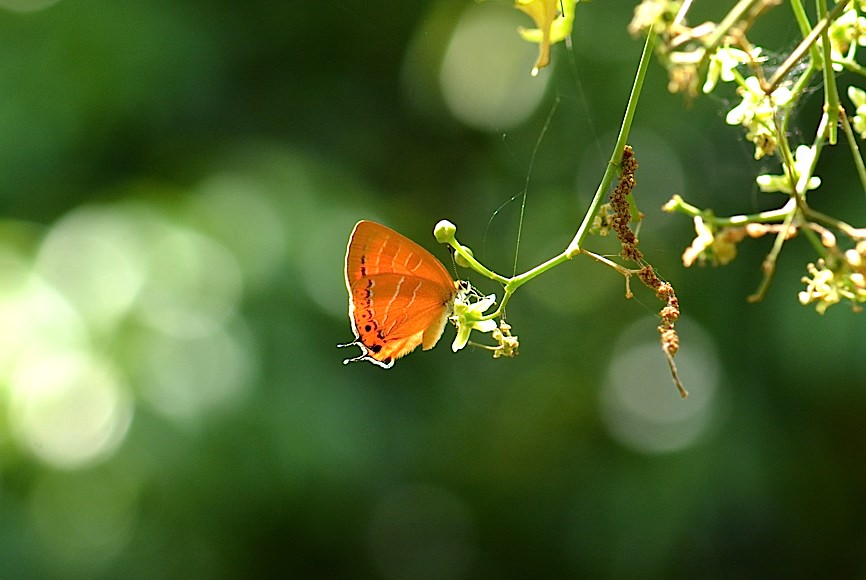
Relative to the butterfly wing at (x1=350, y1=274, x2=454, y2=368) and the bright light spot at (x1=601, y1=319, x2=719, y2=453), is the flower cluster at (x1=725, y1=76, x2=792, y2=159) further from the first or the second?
the bright light spot at (x1=601, y1=319, x2=719, y2=453)

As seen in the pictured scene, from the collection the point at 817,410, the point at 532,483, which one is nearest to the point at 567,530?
the point at 532,483

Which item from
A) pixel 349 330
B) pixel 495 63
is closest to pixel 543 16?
pixel 349 330

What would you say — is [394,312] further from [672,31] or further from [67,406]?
[67,406]

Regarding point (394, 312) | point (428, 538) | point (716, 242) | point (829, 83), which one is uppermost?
point (829, 83)

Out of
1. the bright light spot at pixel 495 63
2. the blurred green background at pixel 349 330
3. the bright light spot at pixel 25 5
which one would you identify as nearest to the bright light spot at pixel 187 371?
the blurred green background at pixel 349 330

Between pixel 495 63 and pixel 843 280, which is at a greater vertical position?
pixel 843 280

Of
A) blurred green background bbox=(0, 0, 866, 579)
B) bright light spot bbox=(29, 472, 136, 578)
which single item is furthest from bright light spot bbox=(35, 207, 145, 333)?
bright light spot bbox=(29, 472, 136, 578)
